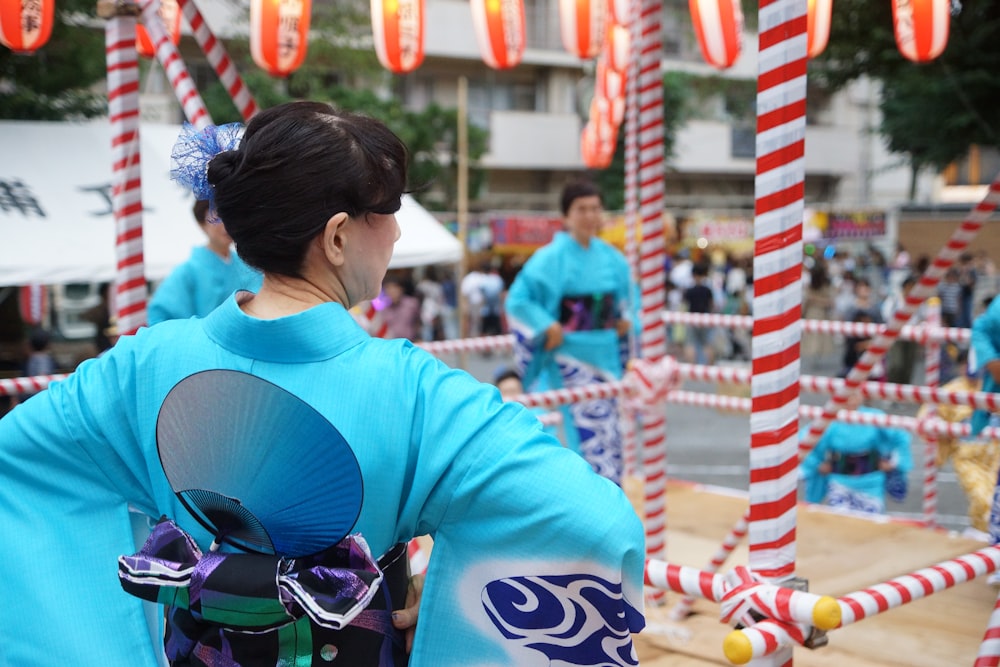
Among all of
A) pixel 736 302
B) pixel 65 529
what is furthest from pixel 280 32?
pixel 736 302

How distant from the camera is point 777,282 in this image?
2.01 meters

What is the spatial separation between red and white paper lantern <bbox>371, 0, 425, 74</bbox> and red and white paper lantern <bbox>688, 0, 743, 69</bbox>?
146cm

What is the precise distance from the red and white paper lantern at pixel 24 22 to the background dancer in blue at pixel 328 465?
322 centimetres

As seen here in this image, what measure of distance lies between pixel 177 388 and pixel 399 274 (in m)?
13.4

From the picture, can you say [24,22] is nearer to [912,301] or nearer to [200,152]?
[200,152]

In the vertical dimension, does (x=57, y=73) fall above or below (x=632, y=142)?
above

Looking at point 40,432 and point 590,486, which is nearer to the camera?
point 590,486

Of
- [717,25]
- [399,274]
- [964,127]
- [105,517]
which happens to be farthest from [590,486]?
[399,274]

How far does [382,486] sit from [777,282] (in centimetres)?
100

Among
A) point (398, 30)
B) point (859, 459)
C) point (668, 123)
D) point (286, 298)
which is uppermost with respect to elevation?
point (668, 123)

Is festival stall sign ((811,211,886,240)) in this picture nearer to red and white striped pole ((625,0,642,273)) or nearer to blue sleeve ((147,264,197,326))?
red and white striped pole ((625,0,642,273))

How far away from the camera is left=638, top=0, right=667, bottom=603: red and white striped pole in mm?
3574

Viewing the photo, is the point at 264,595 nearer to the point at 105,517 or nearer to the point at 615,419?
the point at 105,517

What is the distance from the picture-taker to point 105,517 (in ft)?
5.11
